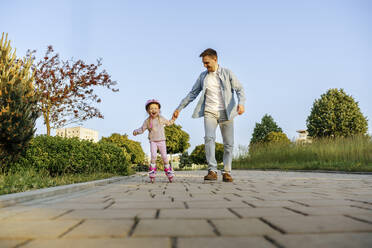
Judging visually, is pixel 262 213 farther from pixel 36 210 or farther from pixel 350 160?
pixel 350 160

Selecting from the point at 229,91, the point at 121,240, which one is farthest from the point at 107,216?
the point at 229,91

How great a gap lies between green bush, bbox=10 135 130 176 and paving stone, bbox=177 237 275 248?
5.90 meters

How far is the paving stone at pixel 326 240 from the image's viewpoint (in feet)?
4.07

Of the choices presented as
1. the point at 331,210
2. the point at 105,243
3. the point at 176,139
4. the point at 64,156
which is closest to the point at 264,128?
the point at 176,139

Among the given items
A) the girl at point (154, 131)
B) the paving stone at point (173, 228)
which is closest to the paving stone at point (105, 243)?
the paving stone at point (173, 228)

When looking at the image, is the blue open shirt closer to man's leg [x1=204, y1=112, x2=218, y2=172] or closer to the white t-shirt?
the white t-shirt

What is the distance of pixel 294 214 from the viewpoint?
1.95m

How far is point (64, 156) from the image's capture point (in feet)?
22.5

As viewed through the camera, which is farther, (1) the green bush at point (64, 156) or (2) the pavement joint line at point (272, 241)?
(1) the green bush at point (64, 156)

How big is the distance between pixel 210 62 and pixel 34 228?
420 cm

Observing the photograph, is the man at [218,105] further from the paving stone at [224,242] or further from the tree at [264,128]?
the tree at [264,128]


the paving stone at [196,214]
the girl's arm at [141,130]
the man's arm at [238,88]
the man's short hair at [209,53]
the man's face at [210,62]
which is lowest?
the paving stone at [196,214]

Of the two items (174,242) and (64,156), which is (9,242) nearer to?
(174,242)

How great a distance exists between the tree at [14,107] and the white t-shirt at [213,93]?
361cm
